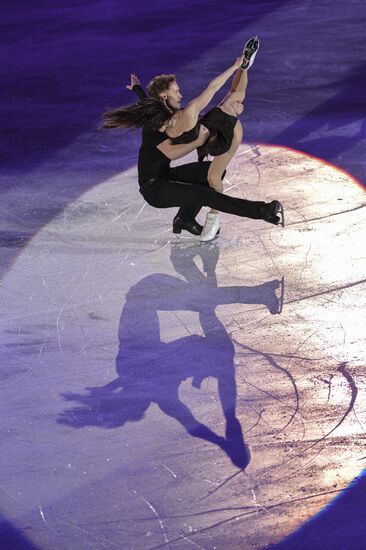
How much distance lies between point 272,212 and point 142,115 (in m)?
1.01

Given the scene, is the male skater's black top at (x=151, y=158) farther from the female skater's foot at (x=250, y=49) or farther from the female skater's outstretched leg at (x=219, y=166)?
the female skater's foot at (x=250, y=49)

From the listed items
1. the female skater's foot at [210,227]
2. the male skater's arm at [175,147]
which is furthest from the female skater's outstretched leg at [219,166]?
the male skater's arm at [175,147]

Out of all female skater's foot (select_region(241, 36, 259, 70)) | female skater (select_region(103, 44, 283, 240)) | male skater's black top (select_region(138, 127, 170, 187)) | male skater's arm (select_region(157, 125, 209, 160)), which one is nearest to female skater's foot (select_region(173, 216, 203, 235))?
female skater (select_region(103, 44, 283, 240))

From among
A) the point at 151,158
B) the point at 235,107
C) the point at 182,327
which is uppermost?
the point at 235,107

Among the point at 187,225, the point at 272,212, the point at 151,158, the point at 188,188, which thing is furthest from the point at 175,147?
the point at 272,212

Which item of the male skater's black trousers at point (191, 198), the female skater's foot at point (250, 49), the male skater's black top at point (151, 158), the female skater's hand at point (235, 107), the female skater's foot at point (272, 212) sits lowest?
the female skater's foot at point (272, 212)

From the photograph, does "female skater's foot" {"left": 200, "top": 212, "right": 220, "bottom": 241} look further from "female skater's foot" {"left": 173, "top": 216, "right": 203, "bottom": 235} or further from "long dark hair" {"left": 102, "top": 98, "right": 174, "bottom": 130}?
"long dark hair" {"left": 102, "top": 98, "right": 174, "bottom": 130}

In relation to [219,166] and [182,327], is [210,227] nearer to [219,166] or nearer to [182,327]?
[219,166]

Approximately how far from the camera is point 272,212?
19.8ft

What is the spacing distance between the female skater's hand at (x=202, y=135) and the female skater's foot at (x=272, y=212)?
0.56m

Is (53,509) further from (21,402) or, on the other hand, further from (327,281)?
(327,281)

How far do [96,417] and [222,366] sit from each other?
0.73 meters

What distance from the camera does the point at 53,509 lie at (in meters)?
4.09

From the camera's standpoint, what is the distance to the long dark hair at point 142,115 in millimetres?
5730
